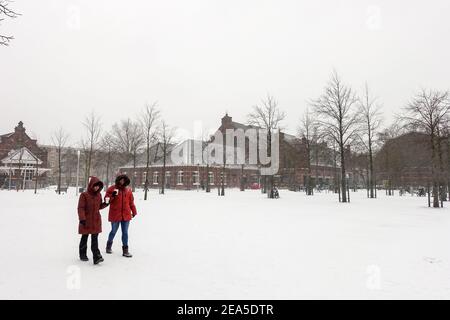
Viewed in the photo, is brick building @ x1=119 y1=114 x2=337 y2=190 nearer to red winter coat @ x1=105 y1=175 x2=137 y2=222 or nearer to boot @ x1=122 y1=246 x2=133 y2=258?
red winter coat @ x1=105 y1=175 x2=137 y2=222

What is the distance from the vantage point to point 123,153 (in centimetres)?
5066

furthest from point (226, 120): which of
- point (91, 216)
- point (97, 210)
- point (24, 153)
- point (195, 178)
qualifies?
point (91, 216)

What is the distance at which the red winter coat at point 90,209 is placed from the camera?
21.6ft

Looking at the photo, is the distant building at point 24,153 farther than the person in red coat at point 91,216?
Yes

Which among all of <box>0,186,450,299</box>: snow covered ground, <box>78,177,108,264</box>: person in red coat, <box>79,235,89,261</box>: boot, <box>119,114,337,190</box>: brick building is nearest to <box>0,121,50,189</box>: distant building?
<box>119,114,337,190</box>: brick building

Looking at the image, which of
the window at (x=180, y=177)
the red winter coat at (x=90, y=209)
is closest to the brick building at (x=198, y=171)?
the window at (x=180, y=177)

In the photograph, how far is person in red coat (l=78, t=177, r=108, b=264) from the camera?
21.5 feet

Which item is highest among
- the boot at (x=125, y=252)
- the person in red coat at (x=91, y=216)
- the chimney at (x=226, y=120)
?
the chimney at (x=226, y=120)

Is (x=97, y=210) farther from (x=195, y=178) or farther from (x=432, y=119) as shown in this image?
(x=195, y=178)

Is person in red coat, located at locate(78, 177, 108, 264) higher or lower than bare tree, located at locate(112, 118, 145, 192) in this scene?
lower

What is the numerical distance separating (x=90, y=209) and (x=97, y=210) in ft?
0.49

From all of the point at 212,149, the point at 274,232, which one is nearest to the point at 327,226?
the point at 274,232

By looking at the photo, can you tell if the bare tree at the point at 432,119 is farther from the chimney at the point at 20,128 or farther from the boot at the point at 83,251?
the chimney at the point at 20,128
